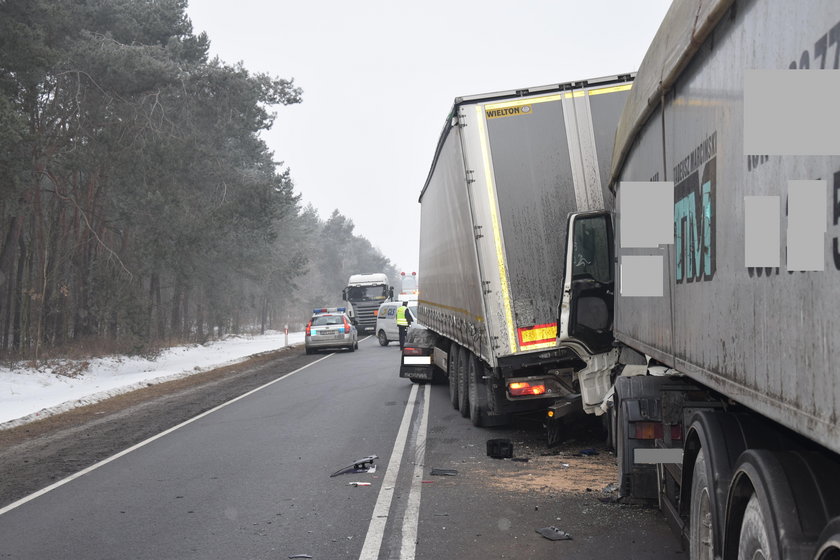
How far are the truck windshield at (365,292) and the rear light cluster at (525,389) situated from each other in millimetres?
39869

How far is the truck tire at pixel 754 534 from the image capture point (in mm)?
3025

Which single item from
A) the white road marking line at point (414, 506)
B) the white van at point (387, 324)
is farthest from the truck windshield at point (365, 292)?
the white road marking line at point (414, 506)

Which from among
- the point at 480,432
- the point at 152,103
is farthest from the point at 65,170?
the point at 480,432

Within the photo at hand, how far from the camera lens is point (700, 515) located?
4.29 m

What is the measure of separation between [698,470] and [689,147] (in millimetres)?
1692

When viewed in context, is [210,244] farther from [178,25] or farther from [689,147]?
[689,147]

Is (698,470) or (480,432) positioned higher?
(698,470)

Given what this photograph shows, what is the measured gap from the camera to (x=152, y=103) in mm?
29500

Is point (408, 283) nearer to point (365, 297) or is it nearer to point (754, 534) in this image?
point (365, 297)

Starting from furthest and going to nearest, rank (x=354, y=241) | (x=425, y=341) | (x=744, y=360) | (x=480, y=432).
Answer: (x=354, y=241), (x=425, y=341), (x=480, y=432), (x=744, y=360)

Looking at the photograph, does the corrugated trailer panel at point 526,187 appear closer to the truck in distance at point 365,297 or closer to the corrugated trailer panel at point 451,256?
the corrugated trailer panel at point 451,256

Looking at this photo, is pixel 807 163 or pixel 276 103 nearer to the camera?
pixel 807 163

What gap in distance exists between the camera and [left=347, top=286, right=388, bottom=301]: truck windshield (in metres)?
50.1

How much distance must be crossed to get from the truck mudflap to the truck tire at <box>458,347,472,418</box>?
12.7 ft
